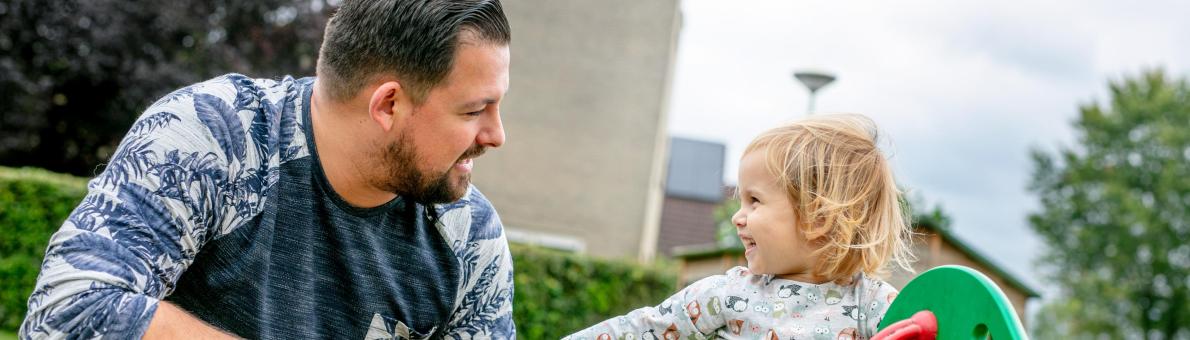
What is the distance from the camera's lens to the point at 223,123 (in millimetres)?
2514

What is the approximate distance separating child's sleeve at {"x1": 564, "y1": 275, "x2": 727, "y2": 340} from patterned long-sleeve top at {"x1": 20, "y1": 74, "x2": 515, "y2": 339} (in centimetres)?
31

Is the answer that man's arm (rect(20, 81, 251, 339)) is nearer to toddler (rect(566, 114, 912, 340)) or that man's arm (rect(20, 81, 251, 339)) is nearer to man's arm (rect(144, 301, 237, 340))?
man's arm (rect(144, 301, 237, 340))

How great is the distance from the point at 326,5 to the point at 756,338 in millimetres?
21265

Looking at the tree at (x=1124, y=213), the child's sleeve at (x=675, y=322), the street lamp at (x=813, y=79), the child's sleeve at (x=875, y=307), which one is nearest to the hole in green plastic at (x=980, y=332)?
the child's sleeve at (x=875, y=307)

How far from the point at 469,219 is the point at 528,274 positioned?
7.48 meters

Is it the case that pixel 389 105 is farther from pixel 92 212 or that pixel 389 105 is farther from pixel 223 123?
pixel 92 212

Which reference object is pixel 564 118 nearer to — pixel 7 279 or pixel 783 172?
pixel 7 279

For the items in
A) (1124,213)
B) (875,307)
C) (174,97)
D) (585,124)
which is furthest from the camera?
(1124,213)

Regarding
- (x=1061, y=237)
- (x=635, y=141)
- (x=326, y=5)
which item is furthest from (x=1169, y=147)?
(x=326, y=5)

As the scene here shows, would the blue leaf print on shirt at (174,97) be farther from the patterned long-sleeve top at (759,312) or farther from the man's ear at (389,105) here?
the patterned long-sleeve top at (759,312)

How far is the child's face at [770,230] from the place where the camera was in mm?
2619

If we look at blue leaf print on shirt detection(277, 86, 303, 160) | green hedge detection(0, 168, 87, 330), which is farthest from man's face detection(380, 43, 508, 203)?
green hedge detection(0, 168, 87, 330)

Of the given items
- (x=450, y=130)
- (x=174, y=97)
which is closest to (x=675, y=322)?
(x=450, y=130)

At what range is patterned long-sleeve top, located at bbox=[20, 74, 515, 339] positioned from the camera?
7.03 ft
